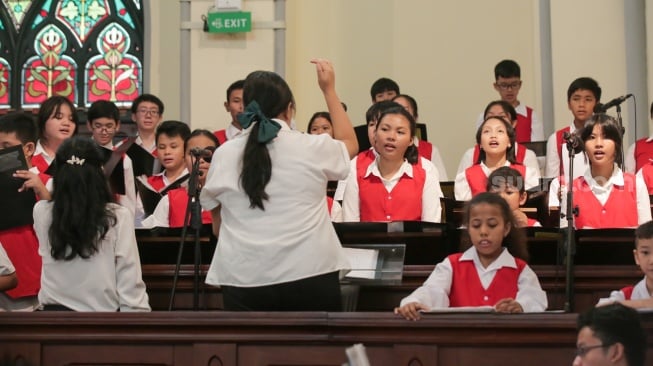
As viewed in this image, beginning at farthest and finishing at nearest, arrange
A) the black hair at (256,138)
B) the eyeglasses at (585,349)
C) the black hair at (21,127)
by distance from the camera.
Answer: the black hair at (21,127) → the black hair at (256,138) → the eyeglasses at (585,349)

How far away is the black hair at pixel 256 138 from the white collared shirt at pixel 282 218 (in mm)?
36

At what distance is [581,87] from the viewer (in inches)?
320

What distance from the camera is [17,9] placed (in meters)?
11.0

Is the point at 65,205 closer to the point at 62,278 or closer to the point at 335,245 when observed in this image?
the point at 62,278

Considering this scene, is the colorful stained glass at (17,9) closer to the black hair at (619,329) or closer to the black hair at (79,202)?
the black hair at (79,202)

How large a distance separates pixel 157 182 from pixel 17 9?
4.62 meters

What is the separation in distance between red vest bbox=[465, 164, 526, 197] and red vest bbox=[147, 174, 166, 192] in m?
1.83

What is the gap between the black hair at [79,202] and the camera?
4590 millimetres

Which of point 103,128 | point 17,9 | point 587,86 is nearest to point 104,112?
point 103,128

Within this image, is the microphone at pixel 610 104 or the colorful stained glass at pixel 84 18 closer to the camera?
the microphone at pixel 610 104

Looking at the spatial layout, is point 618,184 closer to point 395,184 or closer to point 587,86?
point 395,184

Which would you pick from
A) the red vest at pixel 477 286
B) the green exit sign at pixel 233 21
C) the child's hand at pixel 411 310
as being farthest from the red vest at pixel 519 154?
the child's hand at pixel 411 310

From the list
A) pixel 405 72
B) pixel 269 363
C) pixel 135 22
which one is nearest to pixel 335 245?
pixel 269 363

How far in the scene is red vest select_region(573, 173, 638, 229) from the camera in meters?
6.16
